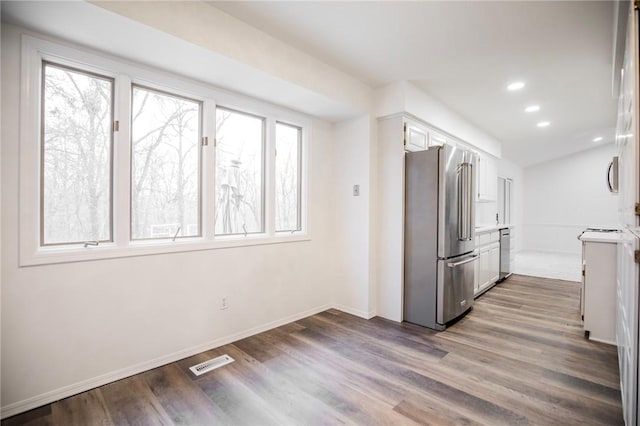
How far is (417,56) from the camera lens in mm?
2871

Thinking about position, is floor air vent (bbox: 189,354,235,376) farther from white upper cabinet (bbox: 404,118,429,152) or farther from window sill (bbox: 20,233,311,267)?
white upper cabinet (bbox: 404,118,429,152)

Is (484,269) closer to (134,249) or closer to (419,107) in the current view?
(419,107)

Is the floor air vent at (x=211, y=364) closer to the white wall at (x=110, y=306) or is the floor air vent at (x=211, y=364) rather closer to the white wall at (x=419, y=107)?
the white wall at (x=110, y=306)

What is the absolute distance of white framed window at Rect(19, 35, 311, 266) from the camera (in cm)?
200

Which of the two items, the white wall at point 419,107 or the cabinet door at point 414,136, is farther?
the cabinet door at point 414,136

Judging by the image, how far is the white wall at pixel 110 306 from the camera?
186 centimetres

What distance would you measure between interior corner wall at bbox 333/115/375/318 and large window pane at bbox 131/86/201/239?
1760 mm

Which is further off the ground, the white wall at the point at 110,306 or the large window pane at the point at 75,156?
the large window pane at the point at 75,156

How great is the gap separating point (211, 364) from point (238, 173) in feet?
5.80

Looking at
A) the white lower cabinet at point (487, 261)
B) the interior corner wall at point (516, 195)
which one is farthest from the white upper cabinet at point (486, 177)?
the interior corner wall at point (516, 195)

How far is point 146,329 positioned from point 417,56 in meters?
3.33

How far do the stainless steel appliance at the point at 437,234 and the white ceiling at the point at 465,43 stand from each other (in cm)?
84

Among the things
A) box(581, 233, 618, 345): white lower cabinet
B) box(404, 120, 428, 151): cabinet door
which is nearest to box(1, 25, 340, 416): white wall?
box(404, 120, 428, 151): cabinet door

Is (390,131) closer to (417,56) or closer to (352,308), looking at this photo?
(417,56)
